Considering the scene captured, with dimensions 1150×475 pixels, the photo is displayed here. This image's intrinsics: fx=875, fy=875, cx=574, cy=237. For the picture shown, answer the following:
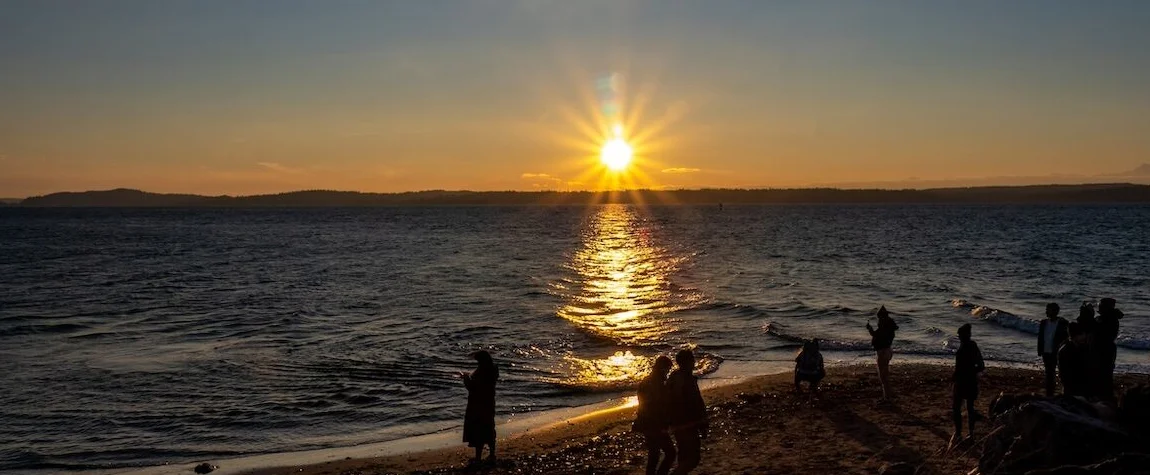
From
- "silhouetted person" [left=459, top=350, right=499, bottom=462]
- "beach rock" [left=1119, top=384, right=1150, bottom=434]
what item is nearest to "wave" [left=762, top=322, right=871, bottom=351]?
"silhouetted person" [left=459, top=350, right=499, bottom=462]

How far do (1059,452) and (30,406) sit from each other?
1806 centimetres

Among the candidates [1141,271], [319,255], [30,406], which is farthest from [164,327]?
[1141,271]

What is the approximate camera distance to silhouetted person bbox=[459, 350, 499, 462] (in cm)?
1230

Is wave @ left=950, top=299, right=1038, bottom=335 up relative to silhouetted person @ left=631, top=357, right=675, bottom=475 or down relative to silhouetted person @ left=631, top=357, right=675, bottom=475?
down

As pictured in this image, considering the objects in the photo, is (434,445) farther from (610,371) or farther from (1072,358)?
(1072,358)

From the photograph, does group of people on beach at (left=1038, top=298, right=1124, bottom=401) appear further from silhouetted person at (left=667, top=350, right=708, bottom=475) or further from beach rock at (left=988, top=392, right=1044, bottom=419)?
silhouetted person at (left=667, top=350, right=708, bottom=475)

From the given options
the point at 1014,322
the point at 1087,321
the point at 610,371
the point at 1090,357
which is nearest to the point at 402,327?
the point at 610,371

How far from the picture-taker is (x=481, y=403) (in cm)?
1236

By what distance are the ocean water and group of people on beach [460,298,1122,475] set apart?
3.69 m

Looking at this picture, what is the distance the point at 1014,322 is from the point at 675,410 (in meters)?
21.6

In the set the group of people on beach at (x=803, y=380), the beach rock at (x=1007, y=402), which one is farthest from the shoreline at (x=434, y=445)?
the beach rock at (x=1007, y=402)

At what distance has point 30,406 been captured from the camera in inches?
687

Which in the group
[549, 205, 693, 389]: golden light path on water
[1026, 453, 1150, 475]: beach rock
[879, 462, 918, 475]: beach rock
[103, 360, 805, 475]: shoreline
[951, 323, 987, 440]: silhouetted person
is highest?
[1026, 453, 1150, 475]: beach rock

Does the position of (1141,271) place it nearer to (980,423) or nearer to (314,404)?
(980,423)
